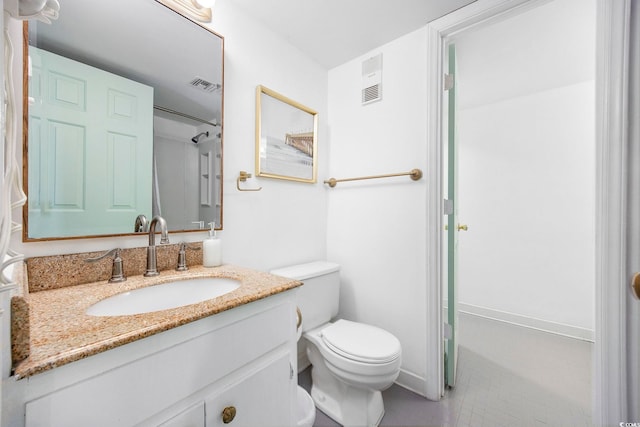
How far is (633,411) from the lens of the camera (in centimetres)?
87

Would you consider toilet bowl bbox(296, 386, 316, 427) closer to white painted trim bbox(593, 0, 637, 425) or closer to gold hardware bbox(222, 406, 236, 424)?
gold hardware bbox(222, 406, 236, 424)

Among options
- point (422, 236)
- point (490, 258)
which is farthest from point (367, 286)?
point (490, 258)

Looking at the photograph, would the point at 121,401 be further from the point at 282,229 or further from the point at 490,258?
the point at 490,258

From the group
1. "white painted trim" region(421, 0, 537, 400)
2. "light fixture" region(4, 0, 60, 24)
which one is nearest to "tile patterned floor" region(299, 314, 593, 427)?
"white painted trim" region(421, 0, 537, 400)

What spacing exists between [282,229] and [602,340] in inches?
59.6

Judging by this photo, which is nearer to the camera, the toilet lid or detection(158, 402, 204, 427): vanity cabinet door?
detection(158, 402, 204, 427): vanity cabinet door

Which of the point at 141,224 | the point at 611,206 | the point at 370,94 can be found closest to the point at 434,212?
the point at 611,206

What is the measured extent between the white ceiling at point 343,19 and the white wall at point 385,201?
0.11 m

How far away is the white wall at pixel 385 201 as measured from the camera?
1575mm

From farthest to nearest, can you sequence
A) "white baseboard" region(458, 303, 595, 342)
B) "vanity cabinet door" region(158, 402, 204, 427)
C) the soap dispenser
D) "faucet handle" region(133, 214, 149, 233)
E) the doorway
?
1. "white baseboard" region(458, 303, 595, 342)
2. the doorway
3. the soap dispenser
4. "faucet handle" region(133, 214, 149, 233)
5. "vanity cabinet door" region(158, 402, 204, 427)

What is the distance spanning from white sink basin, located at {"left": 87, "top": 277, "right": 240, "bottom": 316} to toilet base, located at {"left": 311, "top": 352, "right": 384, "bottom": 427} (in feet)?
2.71

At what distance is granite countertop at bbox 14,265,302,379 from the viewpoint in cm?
48

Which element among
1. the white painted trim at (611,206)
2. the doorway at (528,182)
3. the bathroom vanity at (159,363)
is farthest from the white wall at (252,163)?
the white painted trim at (611,206)

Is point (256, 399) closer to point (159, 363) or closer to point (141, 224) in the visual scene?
point (159, 363)
